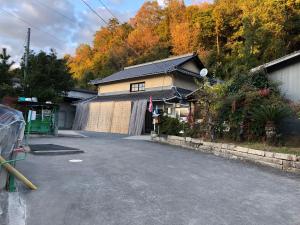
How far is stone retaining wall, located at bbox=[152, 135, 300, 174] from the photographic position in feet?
28.7

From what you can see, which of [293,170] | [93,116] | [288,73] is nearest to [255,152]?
[293,170]

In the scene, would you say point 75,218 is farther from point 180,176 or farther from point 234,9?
point 234,9

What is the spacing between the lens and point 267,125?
1075 centimetres

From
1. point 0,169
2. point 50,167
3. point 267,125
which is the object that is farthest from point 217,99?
point 0,169

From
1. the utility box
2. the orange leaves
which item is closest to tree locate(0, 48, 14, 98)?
the utility box

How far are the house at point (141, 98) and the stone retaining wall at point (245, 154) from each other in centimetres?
648

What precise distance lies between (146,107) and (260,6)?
1500 centimetres

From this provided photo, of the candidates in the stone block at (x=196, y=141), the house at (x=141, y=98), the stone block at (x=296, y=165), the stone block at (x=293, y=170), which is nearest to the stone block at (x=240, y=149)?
the stone block at (x=293, y=170)

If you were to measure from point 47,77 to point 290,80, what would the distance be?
54.0ft

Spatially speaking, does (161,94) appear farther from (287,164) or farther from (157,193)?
(157,193)

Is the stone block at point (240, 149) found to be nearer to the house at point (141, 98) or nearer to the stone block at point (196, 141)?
the stone block at point (196, 141)

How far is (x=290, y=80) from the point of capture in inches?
511

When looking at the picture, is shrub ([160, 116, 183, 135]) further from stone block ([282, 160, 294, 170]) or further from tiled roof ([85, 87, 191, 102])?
stone block ([282, 160, 294, 170])

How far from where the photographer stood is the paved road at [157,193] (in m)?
4.73
